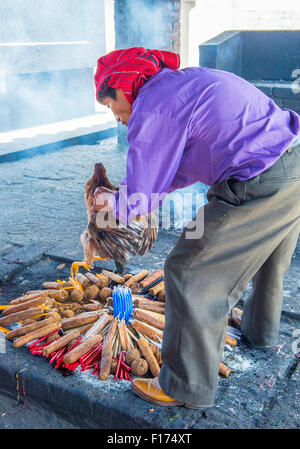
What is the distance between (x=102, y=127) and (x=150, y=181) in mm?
9374

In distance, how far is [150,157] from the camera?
228 centimetres

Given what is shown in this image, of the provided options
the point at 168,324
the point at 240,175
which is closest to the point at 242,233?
the point at 240,175

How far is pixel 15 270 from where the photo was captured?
14.0ft

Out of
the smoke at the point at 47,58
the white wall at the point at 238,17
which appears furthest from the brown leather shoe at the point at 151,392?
the smoke at the point at 47,58

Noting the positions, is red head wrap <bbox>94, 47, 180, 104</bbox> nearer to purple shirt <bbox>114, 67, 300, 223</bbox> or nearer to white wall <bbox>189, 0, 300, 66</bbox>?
purple shirt <bbox>114, 67, 300, 223</bbox>

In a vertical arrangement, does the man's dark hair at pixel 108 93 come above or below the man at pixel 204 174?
above

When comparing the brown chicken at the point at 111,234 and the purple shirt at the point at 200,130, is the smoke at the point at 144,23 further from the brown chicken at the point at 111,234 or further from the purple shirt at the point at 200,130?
the purple shirt at the point at 200,130

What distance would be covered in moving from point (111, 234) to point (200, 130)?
1094 mm

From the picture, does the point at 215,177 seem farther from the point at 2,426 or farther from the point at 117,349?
the point at 2,426

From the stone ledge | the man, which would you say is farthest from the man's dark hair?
the stone ledge

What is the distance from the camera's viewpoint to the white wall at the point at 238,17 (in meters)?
9.05

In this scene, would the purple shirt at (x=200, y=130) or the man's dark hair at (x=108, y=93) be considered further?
A: the man's dark hair at (x=108, y=93)

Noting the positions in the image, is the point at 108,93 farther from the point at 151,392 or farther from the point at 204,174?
the point at 151,392

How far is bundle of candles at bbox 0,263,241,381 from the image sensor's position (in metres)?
2.95
